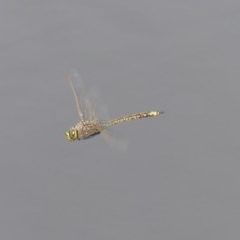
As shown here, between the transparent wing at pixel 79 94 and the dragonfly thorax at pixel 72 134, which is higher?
the transparent wing at pixel 79 94

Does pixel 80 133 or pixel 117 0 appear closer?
pixel 80 133

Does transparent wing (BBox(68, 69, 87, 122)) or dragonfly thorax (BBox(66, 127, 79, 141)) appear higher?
transparent wing (BBox(68, 69, 87, 122))

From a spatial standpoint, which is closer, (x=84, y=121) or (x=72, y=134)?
(x=72, y=134)

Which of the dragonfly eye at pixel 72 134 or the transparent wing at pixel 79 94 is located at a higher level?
the transparent wing at pixel 79 94

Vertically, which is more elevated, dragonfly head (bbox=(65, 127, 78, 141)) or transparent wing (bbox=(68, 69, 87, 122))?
transparent wing (bbox=(68, 69, 87, 122))

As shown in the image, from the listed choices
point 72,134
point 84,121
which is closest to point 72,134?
point 72,134

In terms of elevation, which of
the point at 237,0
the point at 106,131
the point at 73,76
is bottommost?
the point at 106,131

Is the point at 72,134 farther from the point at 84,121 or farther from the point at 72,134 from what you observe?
the point at 84,121

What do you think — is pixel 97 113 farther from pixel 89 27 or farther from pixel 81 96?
pixel 89 27

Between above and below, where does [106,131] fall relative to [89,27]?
below

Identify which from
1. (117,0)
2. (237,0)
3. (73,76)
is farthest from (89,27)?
(73,76)

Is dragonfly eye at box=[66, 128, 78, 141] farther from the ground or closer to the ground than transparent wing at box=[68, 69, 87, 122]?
closer to the ground
